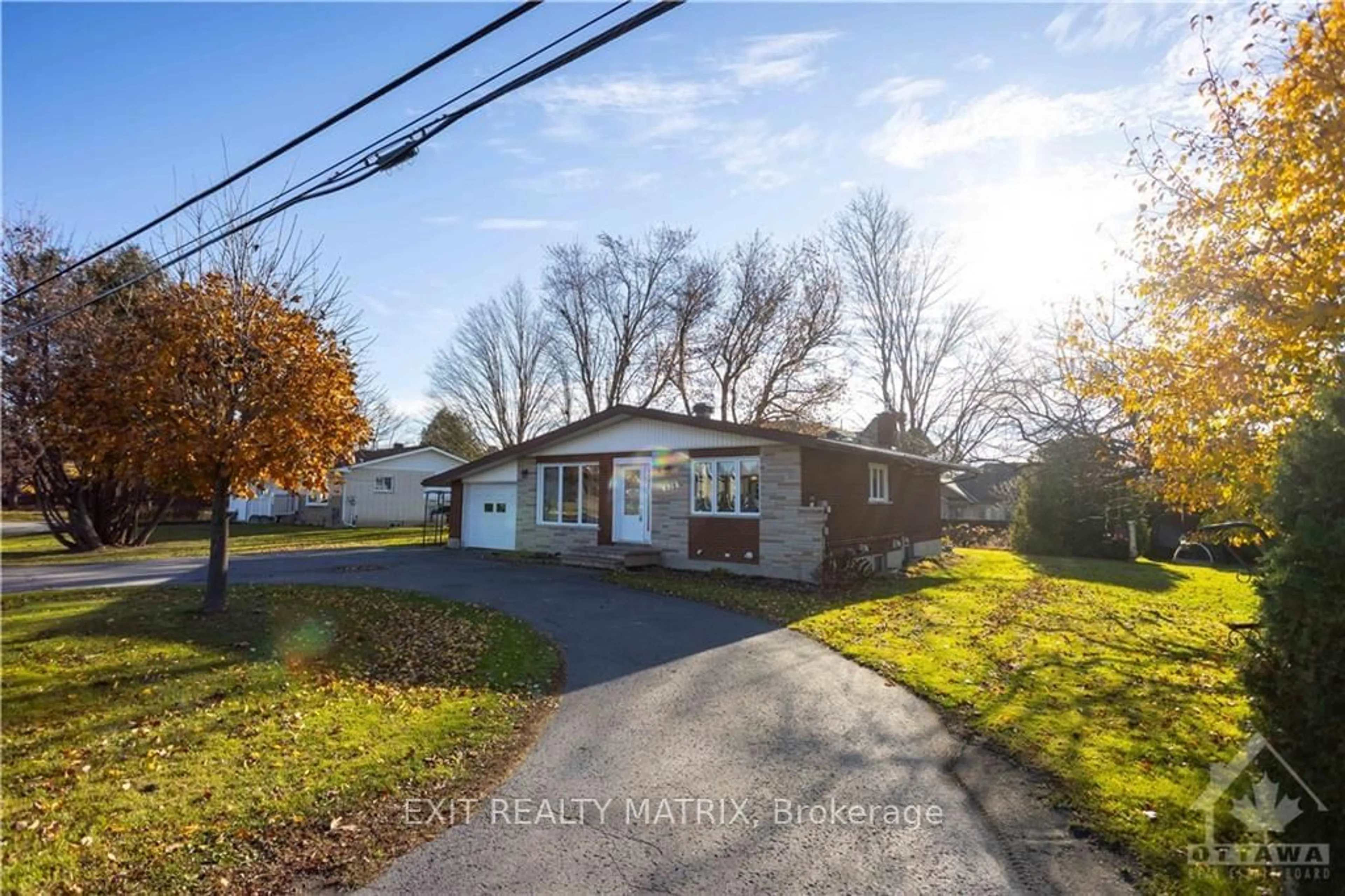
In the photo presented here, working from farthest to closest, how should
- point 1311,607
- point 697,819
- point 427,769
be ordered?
point 427,769 < point 697,819 < point 1311,607

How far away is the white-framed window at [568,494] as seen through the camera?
18906mm

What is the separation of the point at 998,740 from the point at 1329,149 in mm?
5666

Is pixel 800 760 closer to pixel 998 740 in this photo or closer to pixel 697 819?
pixel 697 819

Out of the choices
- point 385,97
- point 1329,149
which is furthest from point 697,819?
point 1329,149

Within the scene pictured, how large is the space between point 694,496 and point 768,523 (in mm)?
2241

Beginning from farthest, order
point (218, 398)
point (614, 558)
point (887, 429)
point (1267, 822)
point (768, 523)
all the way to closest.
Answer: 1. point (887, 429)
2. point (614, 558)
3. point (768, 523)
4. point (218, 398)
5. point (1267, 822)

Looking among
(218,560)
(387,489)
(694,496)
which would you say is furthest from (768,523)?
(387,489)

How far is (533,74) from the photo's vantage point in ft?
16.6

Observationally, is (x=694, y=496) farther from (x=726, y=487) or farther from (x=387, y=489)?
(x=387, y=489)

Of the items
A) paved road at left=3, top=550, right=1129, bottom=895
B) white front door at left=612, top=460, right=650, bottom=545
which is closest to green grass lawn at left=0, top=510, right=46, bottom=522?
white front door at left=612, top=460, right=650, bottom=545

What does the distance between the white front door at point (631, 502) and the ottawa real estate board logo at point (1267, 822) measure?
1402cm

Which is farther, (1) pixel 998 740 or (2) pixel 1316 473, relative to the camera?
(1) pixel 998 740

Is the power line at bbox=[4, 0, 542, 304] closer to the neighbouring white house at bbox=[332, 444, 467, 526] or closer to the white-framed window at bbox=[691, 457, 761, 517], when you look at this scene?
the white-framed window at bbox=[691, 457, 761, 517]

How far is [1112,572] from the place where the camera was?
19.5 meters
